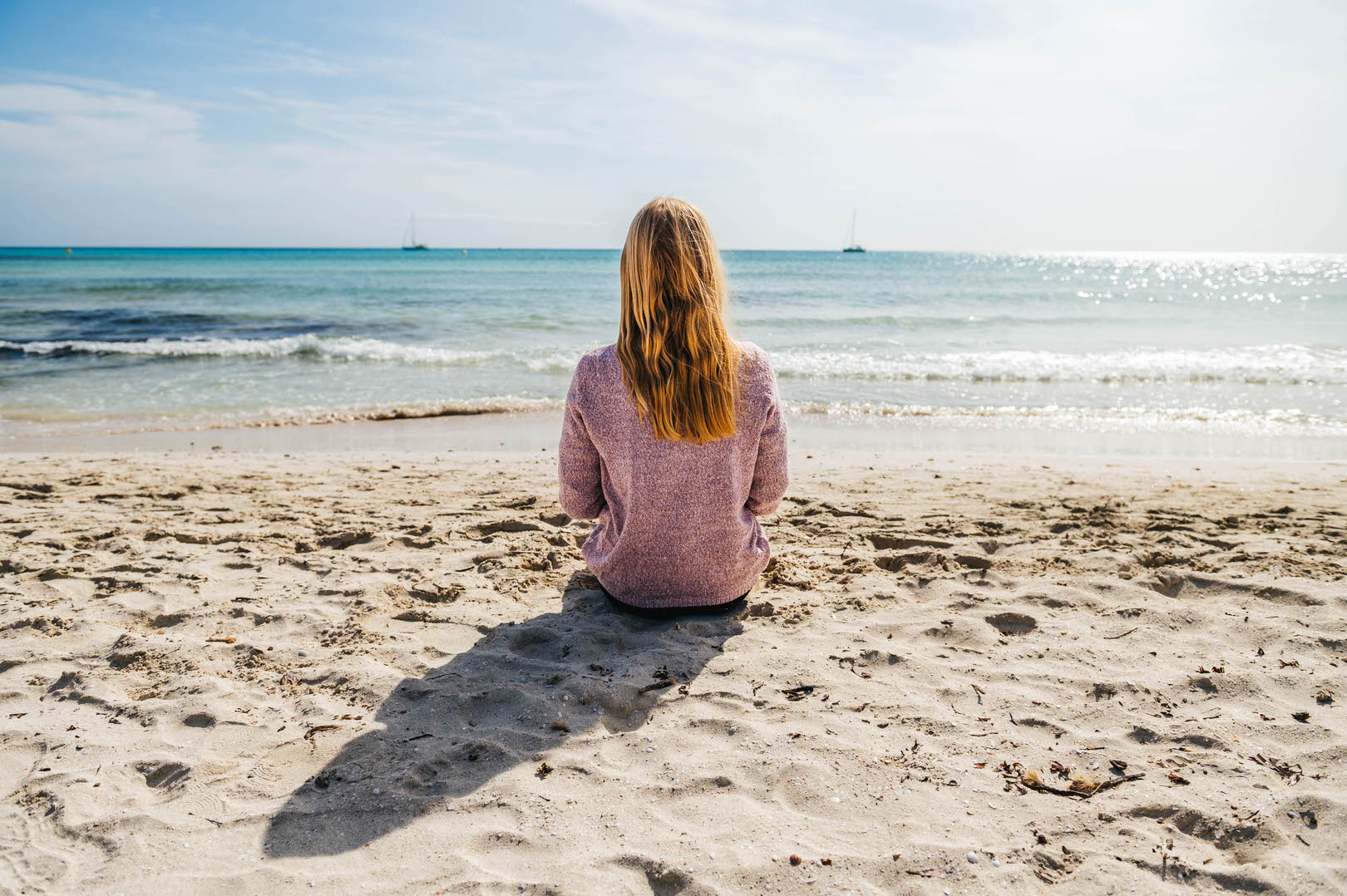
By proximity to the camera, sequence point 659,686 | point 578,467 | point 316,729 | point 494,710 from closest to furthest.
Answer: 1. point 316,729
2. point 494,710
3. point 659,686
4. point 578,467

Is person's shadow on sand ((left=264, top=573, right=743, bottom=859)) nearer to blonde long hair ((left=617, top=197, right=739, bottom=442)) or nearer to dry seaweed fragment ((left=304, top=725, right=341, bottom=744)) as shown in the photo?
dry seaweed fragment ((left=304, top=725, right=341, bottom=744))

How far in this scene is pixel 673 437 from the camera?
2.58 m

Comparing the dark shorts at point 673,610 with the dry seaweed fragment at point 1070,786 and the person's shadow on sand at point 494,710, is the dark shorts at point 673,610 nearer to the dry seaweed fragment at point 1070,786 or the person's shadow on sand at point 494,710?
the person's shadow on sand at point 494,710

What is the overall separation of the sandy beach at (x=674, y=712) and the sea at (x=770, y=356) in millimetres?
1998

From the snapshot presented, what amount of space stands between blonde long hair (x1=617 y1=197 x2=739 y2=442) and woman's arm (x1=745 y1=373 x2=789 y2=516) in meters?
0.26

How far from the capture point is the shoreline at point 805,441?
6.74 m

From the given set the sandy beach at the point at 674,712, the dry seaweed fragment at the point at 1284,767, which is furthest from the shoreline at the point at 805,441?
the dry seaweed fragment at the point at 1284,767

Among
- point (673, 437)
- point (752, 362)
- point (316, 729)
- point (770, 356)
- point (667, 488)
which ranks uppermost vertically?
point (752, 362)

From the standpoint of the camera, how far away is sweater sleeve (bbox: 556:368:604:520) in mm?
2721

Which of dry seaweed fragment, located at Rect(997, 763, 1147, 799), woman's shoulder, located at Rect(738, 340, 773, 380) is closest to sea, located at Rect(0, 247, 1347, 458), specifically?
woman's shoulder, located at Rect(738, 340, 773, 380)

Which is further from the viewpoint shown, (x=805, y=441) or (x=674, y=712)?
(x=805, y=441)

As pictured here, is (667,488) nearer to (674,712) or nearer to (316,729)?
(674,712)

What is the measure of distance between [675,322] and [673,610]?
121 cm

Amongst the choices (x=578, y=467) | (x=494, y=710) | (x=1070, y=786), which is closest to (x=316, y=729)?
(x=494, y=710)
